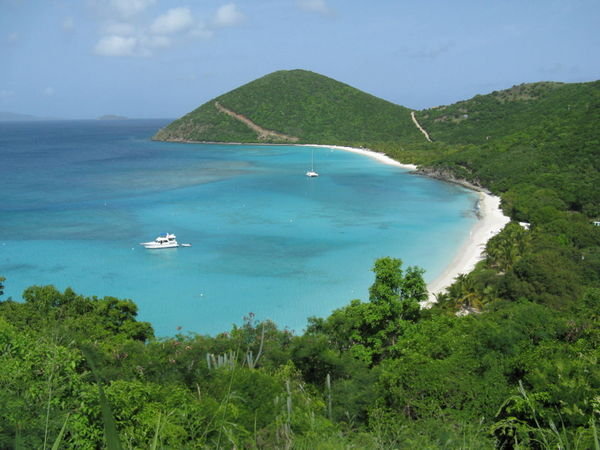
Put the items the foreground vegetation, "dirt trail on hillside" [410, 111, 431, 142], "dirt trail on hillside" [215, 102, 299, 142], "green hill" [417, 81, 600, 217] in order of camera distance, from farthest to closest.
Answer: "dirt trail on hillside" [215, 102, 299, 142] → "dirt trail on hillside" [410, 111, 431, 142] → "green hill" [417, 81, 600, 217] → the foreground vegetation

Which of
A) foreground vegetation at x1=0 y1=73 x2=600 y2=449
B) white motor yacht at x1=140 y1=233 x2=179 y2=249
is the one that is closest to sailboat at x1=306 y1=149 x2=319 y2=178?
white motor yacht at x1=140 y1=233 x2=179 y2=249

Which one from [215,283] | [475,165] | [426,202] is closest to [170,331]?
[215,283]

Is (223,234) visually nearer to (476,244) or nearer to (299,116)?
(476,244)

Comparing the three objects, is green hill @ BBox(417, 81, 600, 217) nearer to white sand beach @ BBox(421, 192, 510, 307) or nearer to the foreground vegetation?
white sand beach @ BBox(421, 192, 510, 307)

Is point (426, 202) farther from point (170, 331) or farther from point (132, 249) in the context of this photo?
point (170, 331)

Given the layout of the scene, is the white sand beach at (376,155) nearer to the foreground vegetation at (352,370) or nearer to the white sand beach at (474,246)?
the white sand beach at (474,246)

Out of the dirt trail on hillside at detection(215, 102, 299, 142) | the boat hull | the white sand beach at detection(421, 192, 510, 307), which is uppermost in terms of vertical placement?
the dirt trail on hillside at detection(215, 102, 299, 142)

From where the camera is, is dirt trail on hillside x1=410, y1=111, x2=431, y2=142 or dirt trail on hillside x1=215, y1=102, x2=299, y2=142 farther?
dirt trail on hillside x1=215, y1=102, x2=299, y2=142
